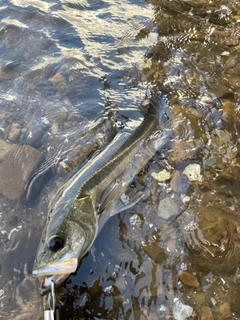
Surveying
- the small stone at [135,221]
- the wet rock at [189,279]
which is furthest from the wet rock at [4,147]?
the wet rock at [189,279]

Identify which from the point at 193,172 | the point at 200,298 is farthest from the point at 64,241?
the point at 193,172

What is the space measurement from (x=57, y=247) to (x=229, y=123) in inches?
151

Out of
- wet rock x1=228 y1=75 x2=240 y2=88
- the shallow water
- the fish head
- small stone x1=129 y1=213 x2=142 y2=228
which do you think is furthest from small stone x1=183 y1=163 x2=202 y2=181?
wet rock x1=228 y1=75 x2=240 y2=88

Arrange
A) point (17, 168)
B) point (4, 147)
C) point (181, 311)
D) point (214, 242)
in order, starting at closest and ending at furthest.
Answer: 1. point (181, 311)
2. point (214, 242)
3. point (17, 168)
4. point (4, 147)

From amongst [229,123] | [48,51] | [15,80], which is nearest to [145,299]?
[229,123]

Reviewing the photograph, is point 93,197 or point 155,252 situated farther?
point 93,197

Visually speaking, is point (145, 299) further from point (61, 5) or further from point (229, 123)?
point (61, 5)

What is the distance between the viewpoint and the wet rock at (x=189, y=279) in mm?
4178

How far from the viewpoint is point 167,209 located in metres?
4.91

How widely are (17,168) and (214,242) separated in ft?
11.1

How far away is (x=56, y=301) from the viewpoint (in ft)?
13.3

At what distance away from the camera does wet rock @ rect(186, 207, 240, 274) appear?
14.1ft

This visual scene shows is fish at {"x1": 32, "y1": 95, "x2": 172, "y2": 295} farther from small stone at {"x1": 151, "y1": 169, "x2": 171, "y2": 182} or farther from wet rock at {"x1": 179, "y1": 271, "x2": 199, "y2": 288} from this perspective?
wet rock at {"x1": 179, "y1": 271, "x2": 199, "y2": 288}

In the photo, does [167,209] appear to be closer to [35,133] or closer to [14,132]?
[35,133]
